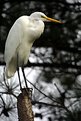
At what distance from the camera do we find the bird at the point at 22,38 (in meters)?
1.89

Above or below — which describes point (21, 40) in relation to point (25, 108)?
above

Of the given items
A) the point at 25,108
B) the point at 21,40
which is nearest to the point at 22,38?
the point at 21,40

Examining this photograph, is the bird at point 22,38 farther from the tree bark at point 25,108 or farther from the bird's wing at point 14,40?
the tree bark at point 25,108

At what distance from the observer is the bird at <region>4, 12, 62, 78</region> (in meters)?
1.89

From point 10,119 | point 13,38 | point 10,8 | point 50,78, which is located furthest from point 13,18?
point 10,119

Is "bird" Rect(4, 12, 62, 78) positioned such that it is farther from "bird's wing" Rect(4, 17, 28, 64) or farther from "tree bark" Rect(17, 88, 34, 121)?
"tree bark" Rect(17, 88, 34, 121)

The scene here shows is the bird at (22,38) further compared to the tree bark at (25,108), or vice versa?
the bird at (22,38)

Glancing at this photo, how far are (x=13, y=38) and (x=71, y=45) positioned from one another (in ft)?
1.88

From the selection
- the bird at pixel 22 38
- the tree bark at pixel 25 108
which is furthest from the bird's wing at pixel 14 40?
the tree bark at pixel 25 108

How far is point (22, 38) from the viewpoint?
192 centimetres

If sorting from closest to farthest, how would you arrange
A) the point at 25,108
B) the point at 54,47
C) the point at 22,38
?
the point at 25,108 → the point at 22,38 → the point at 54,47

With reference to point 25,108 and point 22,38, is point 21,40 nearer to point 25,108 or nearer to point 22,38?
point 22,38

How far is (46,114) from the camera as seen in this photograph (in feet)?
6.79

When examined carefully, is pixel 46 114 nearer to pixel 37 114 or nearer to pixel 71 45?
pixel 37 114
